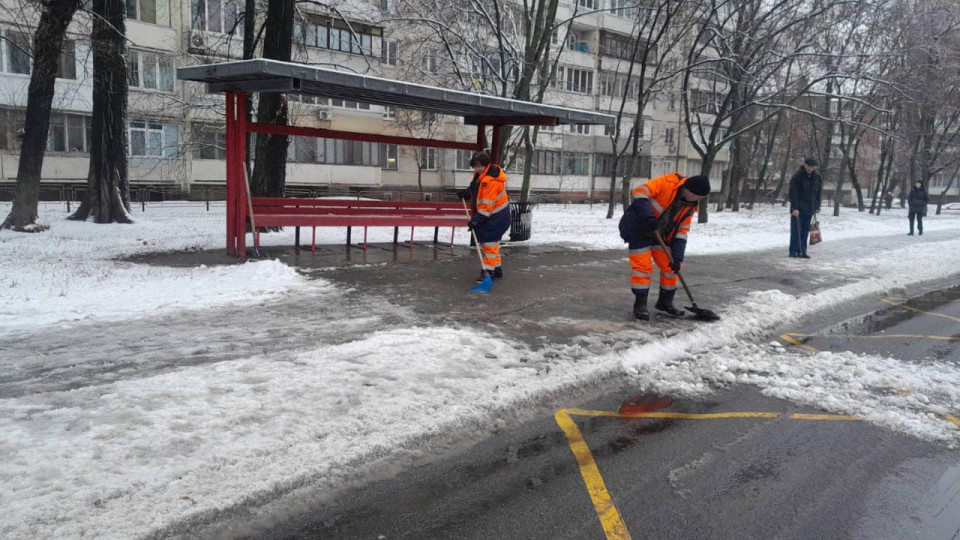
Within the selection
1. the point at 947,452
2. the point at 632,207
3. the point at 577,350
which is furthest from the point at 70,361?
the point at 947,452

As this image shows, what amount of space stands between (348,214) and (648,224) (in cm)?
639

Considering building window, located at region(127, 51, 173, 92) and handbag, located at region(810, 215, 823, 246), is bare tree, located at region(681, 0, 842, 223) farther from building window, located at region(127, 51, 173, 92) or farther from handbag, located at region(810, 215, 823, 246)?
building window, located at region(127, 51, 173, 92)

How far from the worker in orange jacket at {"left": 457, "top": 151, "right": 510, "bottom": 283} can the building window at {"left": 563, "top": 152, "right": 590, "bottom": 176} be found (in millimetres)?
35953

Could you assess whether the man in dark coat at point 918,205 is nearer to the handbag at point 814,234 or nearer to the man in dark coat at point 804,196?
the handbag at point 814,234

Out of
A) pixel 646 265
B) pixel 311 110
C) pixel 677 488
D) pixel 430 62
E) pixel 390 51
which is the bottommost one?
pixel 677 488

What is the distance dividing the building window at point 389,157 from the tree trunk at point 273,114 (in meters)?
23.0

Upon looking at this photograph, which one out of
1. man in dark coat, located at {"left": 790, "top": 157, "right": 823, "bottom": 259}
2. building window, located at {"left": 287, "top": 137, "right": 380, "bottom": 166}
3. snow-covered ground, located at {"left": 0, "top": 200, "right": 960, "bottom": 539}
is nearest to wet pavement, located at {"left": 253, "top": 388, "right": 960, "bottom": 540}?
snow-covered ground, located at {"left": 0, "top": 200, "right": 960, "bottom": 539}

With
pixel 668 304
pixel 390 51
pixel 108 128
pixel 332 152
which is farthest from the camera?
pixel 390 51

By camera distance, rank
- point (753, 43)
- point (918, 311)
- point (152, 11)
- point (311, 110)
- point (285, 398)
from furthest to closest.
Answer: point (311, 110) → point (152, 11) → point (753, 43) → point (918, 311) → point (285, 398)

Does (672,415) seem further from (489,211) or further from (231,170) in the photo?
(231,170)

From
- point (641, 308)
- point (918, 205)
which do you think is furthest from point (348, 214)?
point (918, 205)

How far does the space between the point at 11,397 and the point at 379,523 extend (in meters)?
2.83

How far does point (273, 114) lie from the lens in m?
12.7

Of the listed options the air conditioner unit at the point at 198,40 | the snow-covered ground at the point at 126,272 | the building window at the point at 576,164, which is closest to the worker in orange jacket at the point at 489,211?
the snow-covered ground at the point at 126,272
